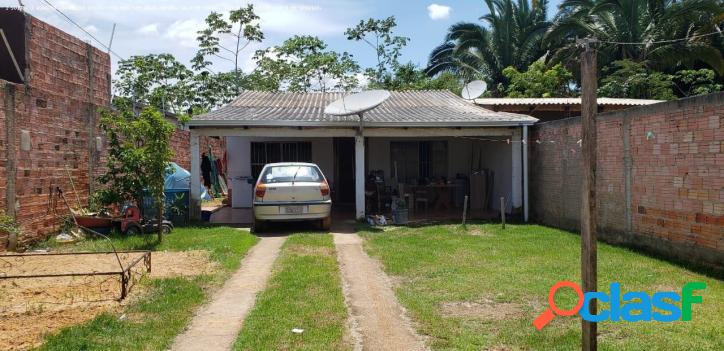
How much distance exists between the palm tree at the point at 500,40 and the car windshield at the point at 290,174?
843 inches

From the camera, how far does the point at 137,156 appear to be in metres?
10.9

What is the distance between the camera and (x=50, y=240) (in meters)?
10.1

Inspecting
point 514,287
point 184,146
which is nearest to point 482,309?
point 514,287

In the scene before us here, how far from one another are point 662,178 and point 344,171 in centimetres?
1056

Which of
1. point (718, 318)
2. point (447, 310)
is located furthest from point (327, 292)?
point (718, 318)

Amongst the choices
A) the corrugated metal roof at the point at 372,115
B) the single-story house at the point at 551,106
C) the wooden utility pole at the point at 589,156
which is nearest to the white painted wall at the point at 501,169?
the corrugated metal roof at the point at 372,115

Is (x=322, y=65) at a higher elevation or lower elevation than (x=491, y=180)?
higher

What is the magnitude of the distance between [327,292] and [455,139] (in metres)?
11.6

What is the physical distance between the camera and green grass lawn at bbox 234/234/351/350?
15.2 ft

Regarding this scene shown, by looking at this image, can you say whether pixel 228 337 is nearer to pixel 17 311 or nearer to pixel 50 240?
pixel 17 311

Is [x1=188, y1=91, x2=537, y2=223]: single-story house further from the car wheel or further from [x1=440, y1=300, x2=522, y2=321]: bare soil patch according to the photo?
[x1=440, y1=300, x2=522, y2=321]: bare soil patch

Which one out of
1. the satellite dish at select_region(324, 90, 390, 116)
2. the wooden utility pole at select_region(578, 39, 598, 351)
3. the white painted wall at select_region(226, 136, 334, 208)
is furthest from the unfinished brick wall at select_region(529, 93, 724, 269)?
the white painted wall at select_region(226, 136, 334, 208)

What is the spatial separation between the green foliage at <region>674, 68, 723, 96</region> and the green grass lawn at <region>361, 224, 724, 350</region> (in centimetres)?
1452

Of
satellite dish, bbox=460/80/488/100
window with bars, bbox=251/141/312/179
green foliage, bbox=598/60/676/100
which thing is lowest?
window with bars, bbox=251/141/312/179
